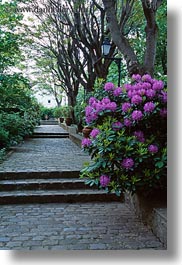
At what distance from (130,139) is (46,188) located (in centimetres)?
153

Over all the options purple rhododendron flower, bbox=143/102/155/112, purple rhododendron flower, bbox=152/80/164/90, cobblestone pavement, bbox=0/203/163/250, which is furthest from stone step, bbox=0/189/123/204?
purple rhododendron flower, bbox=152/80/164/90

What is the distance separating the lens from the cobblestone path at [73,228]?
2.50m

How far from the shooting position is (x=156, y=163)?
2.80 m

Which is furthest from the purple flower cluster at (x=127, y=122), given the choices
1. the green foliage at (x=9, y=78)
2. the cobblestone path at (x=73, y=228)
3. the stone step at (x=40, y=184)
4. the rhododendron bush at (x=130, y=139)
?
the green foliage at (x=9, y=78)

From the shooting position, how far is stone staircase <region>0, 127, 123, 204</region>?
3.67m

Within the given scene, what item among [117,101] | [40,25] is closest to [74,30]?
[40,25]

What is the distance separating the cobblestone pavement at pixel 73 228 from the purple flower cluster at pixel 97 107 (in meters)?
1.00

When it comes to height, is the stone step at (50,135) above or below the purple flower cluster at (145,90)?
below

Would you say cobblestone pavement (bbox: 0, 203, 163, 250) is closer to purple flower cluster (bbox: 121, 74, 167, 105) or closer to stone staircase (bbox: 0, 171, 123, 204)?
stone staircase (bbox: 0, 171, 123, 204)

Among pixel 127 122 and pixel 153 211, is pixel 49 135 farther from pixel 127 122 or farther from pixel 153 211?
pixel 153 211

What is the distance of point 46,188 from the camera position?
13.0 ft

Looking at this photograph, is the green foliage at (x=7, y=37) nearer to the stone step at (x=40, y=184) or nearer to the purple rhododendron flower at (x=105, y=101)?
the stone step at (x=40, y=184)

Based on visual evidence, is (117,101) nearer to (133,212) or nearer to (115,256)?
(133,212)

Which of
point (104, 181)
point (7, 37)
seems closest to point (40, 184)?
point (104, 181)
